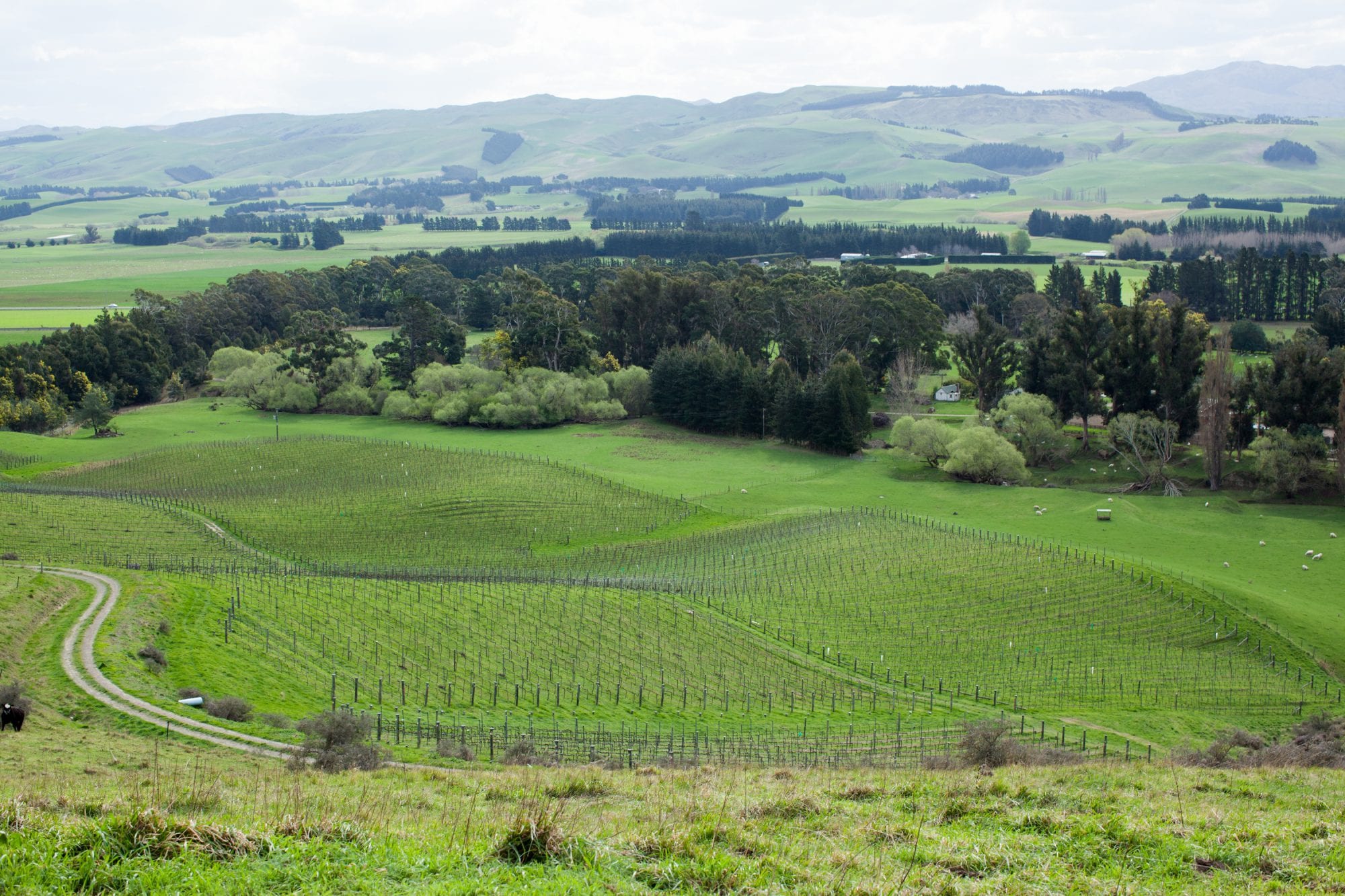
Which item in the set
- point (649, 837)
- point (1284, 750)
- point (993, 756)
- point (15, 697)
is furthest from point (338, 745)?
point (1284, 750)

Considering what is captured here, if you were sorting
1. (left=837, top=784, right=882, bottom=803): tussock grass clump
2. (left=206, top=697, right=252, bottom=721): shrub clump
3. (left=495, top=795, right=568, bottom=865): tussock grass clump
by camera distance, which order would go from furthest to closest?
(left=206, top=697, right=252, bottom=721): shrub clump, (left=837, top=784, right=882, bottom=803): tussock grass clump, (left=495, top=795, right=568, bottom=865): tussock grass clump

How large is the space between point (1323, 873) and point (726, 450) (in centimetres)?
7657

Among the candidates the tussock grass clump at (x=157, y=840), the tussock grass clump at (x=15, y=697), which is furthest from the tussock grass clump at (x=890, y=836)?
the tussock grass clump at (x=15, y=697)

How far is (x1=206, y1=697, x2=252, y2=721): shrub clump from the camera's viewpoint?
28.7 m

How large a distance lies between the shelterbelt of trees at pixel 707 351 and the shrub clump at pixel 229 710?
→ 6425 centimetres

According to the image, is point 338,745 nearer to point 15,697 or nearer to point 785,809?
point 15,697

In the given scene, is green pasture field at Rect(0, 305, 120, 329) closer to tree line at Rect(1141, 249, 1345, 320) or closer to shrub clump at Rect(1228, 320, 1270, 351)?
shrub clump at Rect(1228, 320, 1270, 351)

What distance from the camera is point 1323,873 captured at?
1338cm

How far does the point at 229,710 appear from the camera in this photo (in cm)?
2875

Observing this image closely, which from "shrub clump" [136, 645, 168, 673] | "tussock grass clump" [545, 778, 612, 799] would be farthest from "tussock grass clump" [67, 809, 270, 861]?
"shrub clump" [136, 645, 168, 673]

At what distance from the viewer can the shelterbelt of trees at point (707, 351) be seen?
285 ft

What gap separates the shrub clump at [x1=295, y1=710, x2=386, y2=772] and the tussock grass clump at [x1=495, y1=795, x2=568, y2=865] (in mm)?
10781

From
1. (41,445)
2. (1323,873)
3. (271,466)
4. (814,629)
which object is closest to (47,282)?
(41,445)

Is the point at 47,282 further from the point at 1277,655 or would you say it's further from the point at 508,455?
the point at 1277,655
